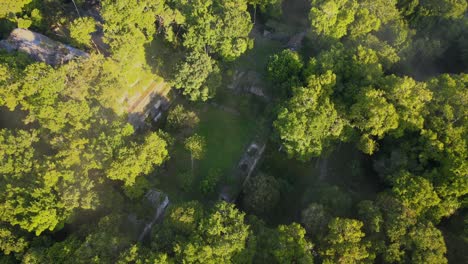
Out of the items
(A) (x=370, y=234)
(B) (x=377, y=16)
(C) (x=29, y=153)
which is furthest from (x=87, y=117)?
(B) (x=377, y=16)

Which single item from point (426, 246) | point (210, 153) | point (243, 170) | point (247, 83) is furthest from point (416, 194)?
point (247, 83)

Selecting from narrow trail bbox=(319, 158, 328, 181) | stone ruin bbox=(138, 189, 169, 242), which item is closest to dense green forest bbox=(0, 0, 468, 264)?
narrow trail bbox=(319, 158, 328, 181)

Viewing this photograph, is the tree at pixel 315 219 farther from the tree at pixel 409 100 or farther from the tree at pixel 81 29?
the tree at pixel 81 29

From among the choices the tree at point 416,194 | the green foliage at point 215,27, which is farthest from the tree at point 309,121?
the green foliage at point 215,27

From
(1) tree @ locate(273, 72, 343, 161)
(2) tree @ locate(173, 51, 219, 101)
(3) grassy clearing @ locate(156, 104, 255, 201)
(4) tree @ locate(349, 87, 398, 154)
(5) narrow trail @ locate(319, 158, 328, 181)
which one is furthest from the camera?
(5) narrow trail @ locate(319, 158, 328, 181)

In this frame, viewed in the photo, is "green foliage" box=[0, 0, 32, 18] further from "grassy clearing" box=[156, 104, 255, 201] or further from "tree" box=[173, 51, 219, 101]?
"grassy clearing" box=[156, 104, 255, 201]

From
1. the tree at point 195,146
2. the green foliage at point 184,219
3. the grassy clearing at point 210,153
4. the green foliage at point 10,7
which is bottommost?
the grassy clearing at point 210,153
